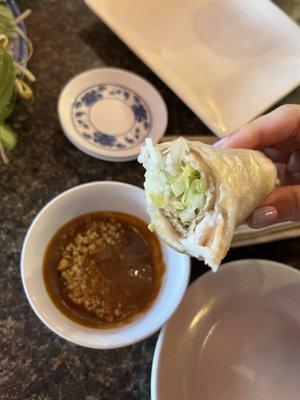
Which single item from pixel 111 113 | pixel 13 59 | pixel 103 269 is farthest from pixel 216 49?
pixel 103 269

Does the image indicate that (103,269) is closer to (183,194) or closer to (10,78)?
(183,194)

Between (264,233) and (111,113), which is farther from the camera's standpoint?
(111,113)

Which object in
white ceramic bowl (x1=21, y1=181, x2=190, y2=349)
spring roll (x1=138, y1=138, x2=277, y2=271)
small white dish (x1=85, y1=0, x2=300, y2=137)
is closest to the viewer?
spring roll (x1=138, y1=138, x2=277, y2=271)

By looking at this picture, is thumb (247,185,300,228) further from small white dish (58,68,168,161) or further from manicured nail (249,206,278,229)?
small white dish (58,68,168,161)

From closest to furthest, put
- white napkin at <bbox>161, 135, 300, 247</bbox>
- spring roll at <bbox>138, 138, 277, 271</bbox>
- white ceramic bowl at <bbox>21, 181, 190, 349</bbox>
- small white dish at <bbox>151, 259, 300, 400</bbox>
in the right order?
spring roll at <bbox>138, 138, 277, 271</bbox> → white ceramic bowl at <bbox>21, 181, 190, 349</bbox> → small white dish at <bbox>151, 259, 300, 400</bbox> → white napkin at <bbox>161, 135, 300, 247</bbox>

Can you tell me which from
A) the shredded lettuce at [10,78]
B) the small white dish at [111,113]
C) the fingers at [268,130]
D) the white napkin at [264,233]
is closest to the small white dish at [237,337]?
the white napkin at [264,233]

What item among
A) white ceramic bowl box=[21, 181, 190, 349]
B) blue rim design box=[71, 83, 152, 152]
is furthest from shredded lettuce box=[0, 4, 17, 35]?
white ceramic bowl box=[21, 181, 190, 349]
